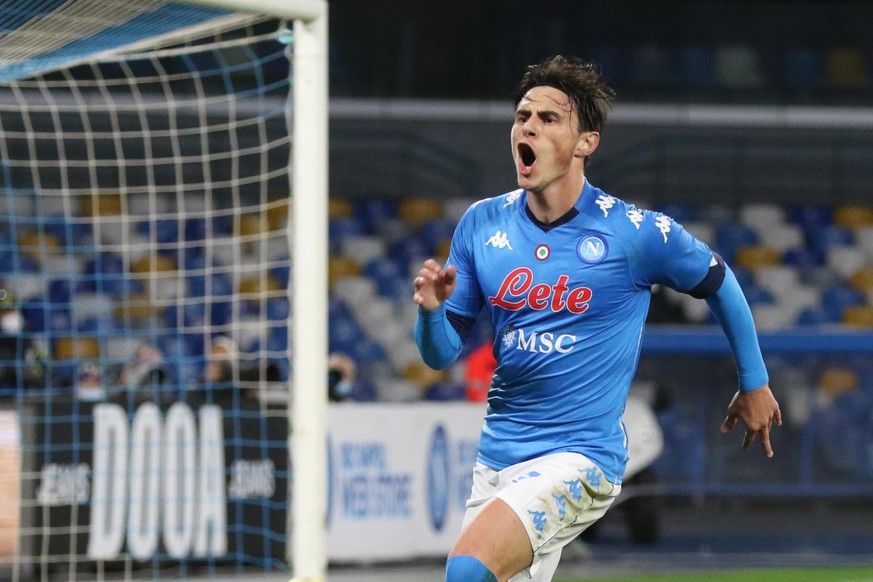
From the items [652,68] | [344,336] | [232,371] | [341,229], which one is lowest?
[232,371]

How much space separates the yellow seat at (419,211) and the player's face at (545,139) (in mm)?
12394

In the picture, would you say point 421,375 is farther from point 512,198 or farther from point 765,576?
point 512,198

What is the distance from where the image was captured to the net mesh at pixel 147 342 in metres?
8.90

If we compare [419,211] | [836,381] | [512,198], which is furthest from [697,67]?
[512,198]

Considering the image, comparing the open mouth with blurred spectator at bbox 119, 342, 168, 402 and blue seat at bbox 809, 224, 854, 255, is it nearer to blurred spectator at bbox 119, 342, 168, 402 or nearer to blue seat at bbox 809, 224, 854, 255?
blurred spectator at bbox 119, 342, 168, 402

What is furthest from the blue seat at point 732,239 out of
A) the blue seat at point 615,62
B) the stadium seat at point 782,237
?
the blue seat at point 615,62

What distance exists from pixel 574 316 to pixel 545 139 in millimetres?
543

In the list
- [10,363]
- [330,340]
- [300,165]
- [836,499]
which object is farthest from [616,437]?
[330,340]

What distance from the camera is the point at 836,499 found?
1255 cm

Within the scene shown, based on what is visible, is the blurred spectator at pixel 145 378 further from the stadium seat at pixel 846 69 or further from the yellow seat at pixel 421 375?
the stadium seat at pixel 846 69

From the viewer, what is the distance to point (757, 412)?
426cm

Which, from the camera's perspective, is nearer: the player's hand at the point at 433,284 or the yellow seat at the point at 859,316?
the player's hand at the point at 433,284

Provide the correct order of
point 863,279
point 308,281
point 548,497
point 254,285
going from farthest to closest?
point 863,279 < point 254,285 < point 308,281 < point 548,497

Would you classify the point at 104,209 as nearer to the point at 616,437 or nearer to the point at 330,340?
the point at 330,340
